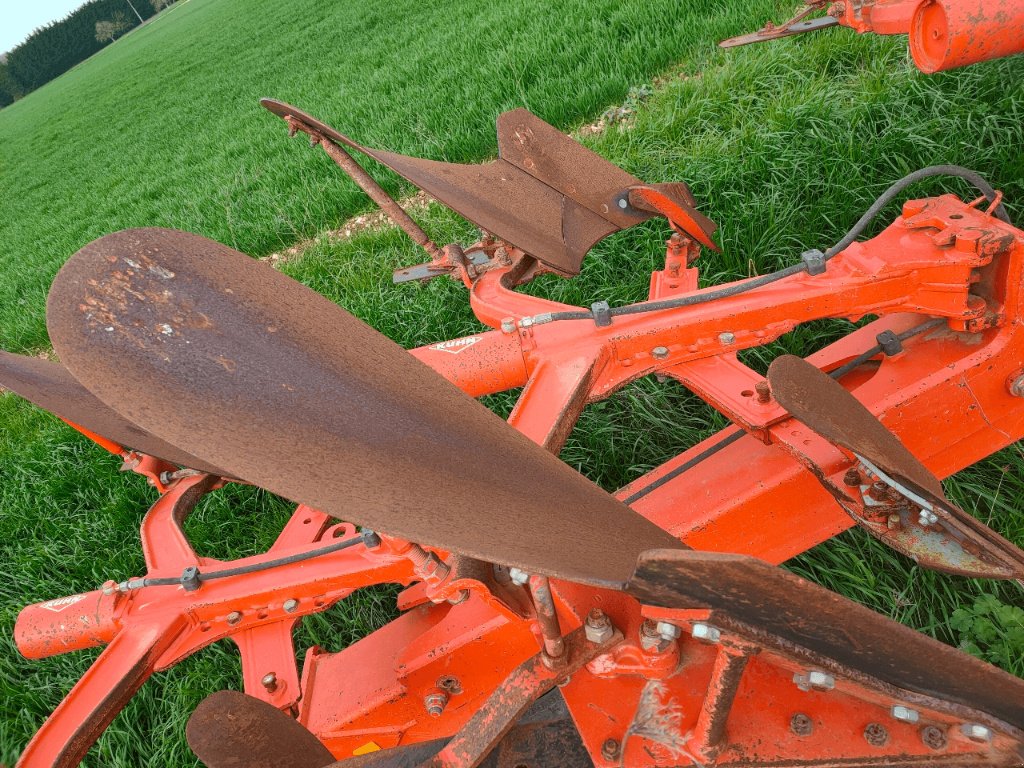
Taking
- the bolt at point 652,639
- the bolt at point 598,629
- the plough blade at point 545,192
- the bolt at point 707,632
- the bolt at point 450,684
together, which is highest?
the plough blade at point 545,192

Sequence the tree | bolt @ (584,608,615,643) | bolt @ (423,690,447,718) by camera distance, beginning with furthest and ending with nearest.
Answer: the tree
bolt @ (423,690,447,718)
bolt @ (584,608,615,643)

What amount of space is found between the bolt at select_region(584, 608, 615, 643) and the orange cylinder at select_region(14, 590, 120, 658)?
1427 mm

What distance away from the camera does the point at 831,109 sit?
3.50 m

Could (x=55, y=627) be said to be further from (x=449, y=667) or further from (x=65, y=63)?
(x=65, y=63)

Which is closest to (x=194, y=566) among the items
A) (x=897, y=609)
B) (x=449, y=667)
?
(x=449, y=667)

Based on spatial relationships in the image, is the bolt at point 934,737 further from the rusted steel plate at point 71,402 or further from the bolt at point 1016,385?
the rusted steel plate at point 71,402

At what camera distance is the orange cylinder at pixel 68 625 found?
1979mm

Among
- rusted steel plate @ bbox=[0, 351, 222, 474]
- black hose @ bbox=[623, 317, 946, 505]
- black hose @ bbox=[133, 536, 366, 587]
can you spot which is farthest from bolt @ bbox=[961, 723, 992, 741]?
rusted steel plate @ bbox=[0, 351, 222, 474]

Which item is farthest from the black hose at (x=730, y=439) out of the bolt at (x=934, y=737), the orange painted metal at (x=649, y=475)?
the bolt at (x=934, y=737)

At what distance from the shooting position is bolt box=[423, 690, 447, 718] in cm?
173

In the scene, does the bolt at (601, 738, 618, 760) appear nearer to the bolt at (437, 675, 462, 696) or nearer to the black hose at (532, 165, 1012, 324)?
the bolt at (437, 675, 462, 696)

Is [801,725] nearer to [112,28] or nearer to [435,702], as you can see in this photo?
[435,702]

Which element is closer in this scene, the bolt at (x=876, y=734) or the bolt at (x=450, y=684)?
the bolt at (x=876, y=734)

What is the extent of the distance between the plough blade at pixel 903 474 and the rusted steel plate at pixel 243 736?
3.77 ft
